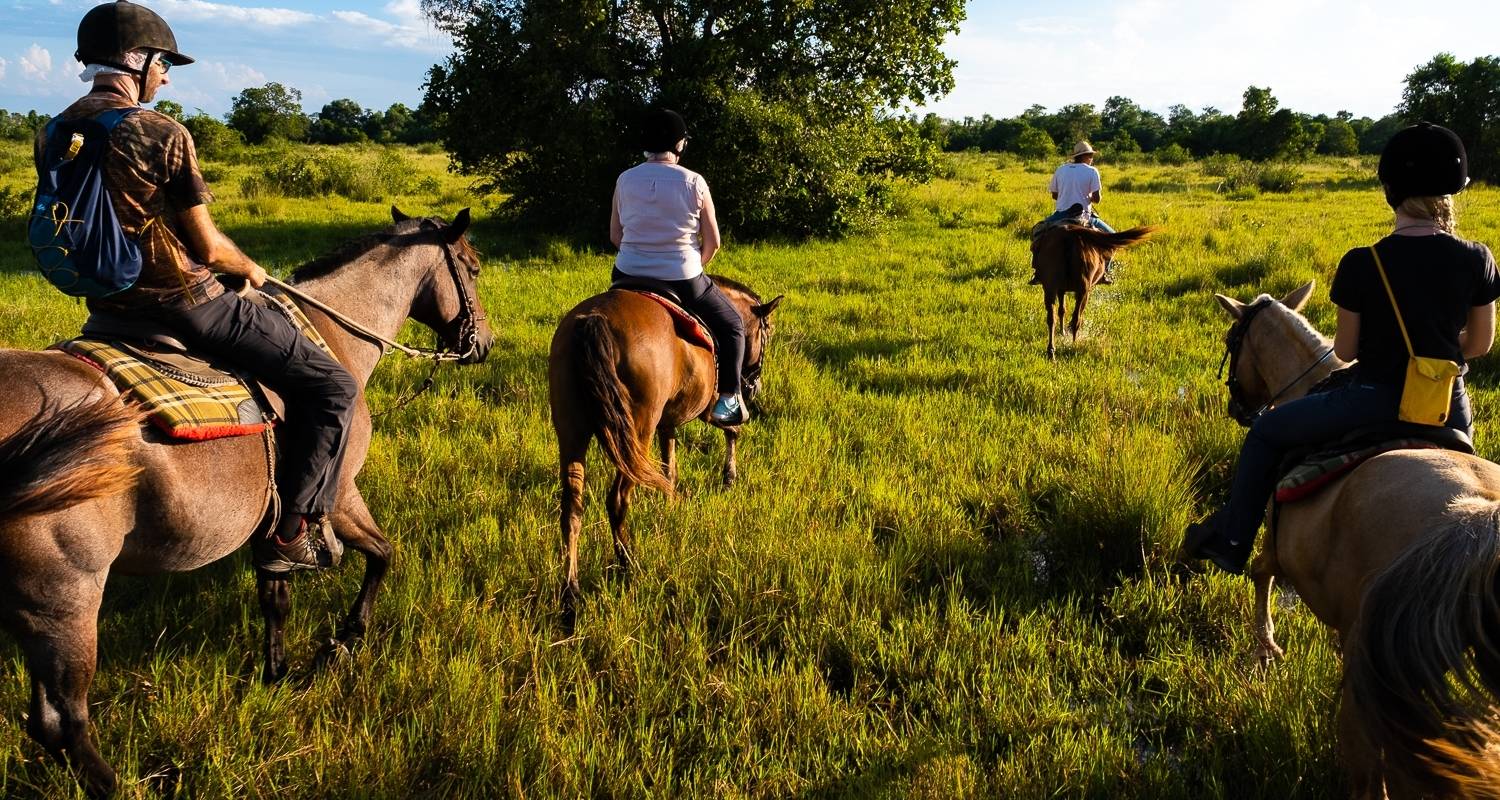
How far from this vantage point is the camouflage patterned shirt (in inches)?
94.5

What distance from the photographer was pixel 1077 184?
10055 mm

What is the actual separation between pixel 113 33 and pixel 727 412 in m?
3.53

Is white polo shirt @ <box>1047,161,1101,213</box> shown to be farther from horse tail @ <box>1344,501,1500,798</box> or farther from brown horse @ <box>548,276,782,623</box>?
horse tail @ <box>1344,501,1500,798</box>

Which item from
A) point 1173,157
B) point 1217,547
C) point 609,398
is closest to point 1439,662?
point 1217,547

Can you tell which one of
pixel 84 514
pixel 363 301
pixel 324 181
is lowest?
pixel 84 514

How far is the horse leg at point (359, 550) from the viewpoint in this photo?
133 inches

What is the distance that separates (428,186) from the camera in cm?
2270

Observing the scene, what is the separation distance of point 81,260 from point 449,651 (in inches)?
74.3

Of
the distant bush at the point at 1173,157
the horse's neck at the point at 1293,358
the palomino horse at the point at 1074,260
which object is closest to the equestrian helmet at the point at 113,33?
the horse's neck at the point at 1293,358

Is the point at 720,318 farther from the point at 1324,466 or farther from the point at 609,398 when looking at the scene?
the point at 1324,466

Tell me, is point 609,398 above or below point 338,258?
below

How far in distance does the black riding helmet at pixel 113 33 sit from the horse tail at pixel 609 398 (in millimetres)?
1930

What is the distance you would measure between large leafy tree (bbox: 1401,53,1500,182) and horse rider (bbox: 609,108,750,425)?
38.0 m

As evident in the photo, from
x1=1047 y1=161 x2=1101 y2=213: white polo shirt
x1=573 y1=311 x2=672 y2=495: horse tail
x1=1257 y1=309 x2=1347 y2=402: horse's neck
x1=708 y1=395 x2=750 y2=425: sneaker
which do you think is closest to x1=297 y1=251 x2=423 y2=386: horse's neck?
x1=573 y1=311 x2=672 y2=495: horse tail
